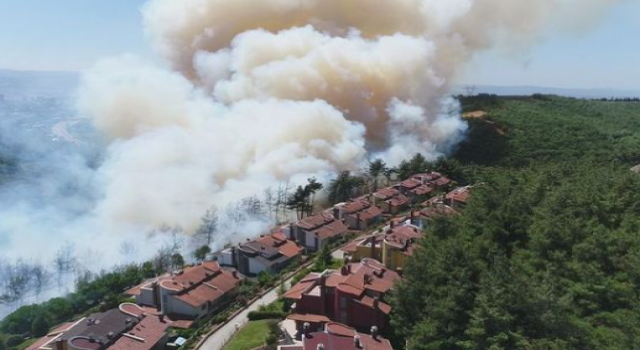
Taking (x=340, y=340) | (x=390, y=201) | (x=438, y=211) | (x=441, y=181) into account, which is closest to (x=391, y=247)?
(x=438, y=211)

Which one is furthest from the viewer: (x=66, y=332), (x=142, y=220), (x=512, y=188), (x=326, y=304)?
(x=142, y=220)

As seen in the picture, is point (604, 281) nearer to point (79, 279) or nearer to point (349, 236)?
point (349, 236)

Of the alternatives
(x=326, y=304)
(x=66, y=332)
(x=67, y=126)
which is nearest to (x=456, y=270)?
(x=326, y=304)

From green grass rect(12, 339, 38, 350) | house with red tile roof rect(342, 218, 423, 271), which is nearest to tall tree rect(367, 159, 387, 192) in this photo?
house with red tile roof rect(342, 218, 423, 271)

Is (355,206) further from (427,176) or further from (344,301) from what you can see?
(344,301)

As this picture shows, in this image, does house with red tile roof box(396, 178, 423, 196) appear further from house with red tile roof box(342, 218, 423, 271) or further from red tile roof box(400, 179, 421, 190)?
house with red tile roof box(342, 218, 423, 271)

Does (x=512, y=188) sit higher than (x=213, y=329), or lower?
higher

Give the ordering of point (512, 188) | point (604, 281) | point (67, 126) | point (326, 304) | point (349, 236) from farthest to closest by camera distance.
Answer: point (67, 126), point (349, 236), point (512, 188), point (326, 304), point (604, 281)
